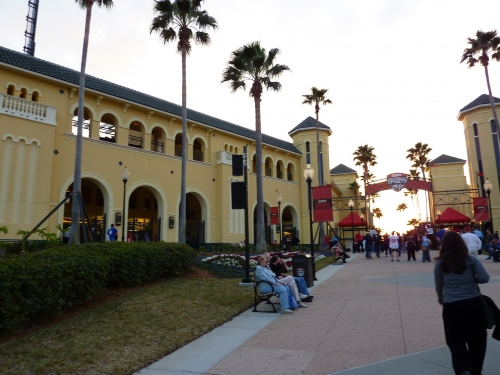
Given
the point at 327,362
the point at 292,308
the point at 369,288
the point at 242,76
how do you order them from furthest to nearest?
the point at 242,76
the point at 369,288
the point at 292,308
the point at 327,362

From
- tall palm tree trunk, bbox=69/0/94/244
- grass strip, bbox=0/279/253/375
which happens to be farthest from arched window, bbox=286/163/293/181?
grass strip, bbox=0/279/253/375

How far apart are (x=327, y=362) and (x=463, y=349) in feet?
5.54

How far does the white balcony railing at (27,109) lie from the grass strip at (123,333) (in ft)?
42.5

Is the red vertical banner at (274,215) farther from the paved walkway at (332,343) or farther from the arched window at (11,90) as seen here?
the paved walkway at (332,343)

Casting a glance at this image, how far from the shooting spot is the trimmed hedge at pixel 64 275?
5934 mm

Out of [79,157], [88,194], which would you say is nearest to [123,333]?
[79,157]

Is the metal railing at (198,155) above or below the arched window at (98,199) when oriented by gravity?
above

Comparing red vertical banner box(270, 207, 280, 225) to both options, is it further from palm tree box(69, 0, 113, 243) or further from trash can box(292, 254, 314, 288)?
trash can box(292, 254, 314, 288)

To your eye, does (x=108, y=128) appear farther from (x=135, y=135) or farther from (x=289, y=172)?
(x=289, y=172)

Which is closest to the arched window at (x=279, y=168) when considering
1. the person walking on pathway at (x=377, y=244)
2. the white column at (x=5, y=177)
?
the person walking on pathway at (x=377, y=244)

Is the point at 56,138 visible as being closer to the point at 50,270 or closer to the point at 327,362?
the point at 50,270

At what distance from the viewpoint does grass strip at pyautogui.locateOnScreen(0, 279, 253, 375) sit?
5023mm

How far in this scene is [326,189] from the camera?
16.8 metres

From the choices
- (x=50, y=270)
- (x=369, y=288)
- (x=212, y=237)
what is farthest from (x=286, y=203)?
(x=50, y=270)
